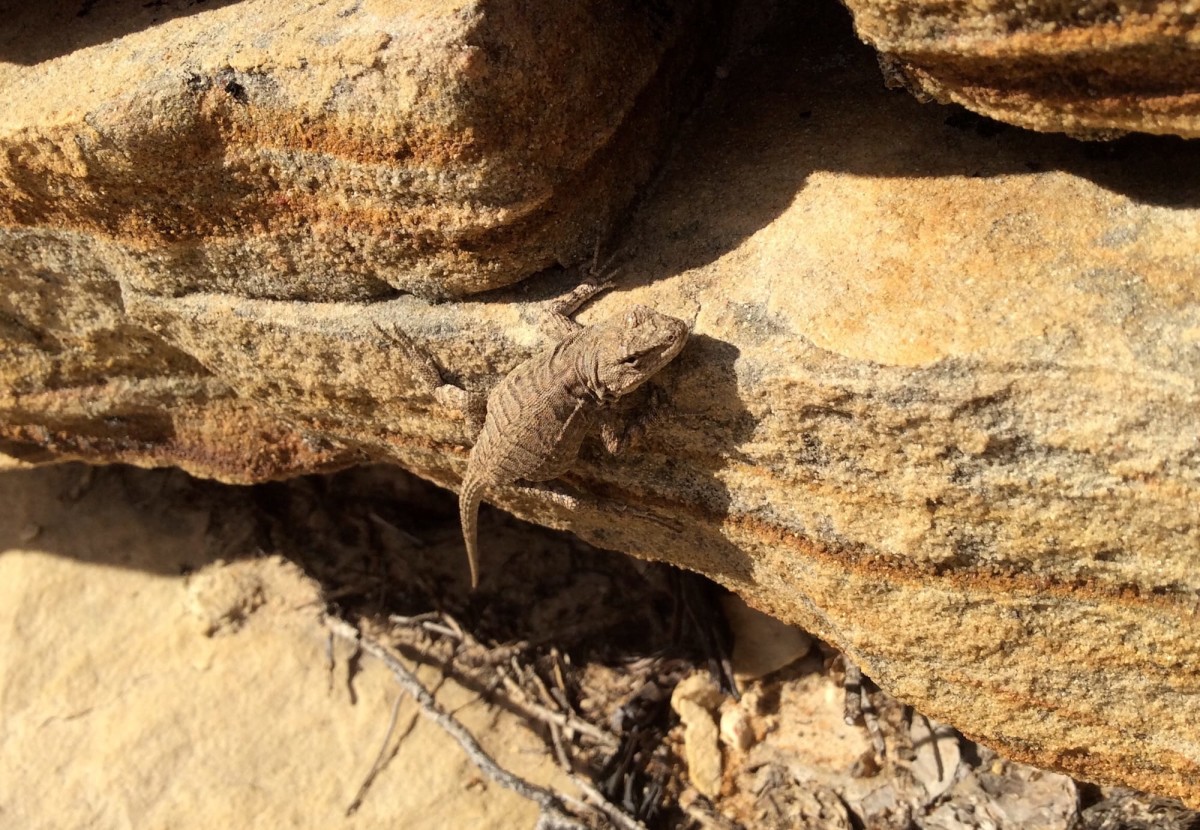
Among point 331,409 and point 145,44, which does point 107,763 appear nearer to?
point 331,409

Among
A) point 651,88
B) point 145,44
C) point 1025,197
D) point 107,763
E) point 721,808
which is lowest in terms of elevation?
point 721,808

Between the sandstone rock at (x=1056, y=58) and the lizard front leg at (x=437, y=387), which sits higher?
the sandstone rock at (x=1056, y=58)

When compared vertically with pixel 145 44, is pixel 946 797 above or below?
below

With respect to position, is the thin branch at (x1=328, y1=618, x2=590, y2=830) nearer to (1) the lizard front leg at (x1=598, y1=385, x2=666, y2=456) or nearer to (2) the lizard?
(2) the lizard

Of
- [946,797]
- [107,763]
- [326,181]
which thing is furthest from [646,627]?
[326,181]

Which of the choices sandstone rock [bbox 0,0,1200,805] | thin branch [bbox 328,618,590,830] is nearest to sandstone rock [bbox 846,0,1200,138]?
sandstone rock [bbox 0,0,1200,805]

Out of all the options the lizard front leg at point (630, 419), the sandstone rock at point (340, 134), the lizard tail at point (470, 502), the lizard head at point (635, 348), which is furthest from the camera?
the lizard tail at point (470, 502)

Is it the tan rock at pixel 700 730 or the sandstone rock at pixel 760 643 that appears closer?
the tan rock at pixel 700 730

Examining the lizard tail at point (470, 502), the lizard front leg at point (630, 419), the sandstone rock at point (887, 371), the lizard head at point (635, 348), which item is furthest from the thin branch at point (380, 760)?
the lizard head at point (635, 348)

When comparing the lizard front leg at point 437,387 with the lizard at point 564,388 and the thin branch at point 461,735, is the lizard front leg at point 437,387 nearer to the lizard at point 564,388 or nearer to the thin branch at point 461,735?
the lizard at point 564,388
